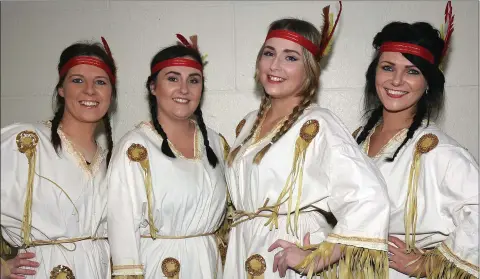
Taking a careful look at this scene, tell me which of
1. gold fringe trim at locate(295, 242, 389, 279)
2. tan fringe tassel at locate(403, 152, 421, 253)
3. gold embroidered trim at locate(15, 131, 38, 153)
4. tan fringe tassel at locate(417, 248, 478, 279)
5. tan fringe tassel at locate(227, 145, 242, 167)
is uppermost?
gold embroidered trim at locate(15, 131, 38, 153)

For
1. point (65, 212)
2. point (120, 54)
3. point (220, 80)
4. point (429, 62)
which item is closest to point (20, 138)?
point (65, 212)

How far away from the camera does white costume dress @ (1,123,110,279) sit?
2.31m

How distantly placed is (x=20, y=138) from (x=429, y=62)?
1790 millimetres

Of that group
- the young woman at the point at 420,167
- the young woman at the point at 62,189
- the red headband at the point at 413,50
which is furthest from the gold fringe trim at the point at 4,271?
the red headband at the point at 413,50

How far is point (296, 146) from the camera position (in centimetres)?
227

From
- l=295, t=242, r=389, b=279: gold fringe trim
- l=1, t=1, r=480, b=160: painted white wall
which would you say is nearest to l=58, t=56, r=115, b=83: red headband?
l=1, t=1, r=480, b=160: painted white wall

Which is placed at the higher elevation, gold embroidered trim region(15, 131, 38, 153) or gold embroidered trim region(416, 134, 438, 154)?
gold embroidered trim region(15, 131, 38, 153)

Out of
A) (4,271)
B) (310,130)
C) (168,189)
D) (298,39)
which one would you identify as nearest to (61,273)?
(4,271)

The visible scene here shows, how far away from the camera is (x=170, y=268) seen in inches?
93.9

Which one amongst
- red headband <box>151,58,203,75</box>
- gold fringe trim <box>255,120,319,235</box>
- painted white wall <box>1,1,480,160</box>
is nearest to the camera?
gold fringe trim <box>255,120,319,235</box>

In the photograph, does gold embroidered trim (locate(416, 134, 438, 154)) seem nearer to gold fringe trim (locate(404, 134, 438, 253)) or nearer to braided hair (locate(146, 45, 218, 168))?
gold fringe trim (locate(404, 134, 438, 253))

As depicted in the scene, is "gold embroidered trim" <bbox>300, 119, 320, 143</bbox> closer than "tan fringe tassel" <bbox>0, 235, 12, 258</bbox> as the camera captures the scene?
Yes

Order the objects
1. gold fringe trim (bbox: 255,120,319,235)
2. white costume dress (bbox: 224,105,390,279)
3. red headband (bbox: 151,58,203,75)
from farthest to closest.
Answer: red headband (bbox: 151,58,203,75)
gold fringe trim (bbox: 255,120,319,235)
white costume dress (bbox: 224,105,390,279)

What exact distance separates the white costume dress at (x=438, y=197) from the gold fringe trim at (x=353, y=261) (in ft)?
0.73
